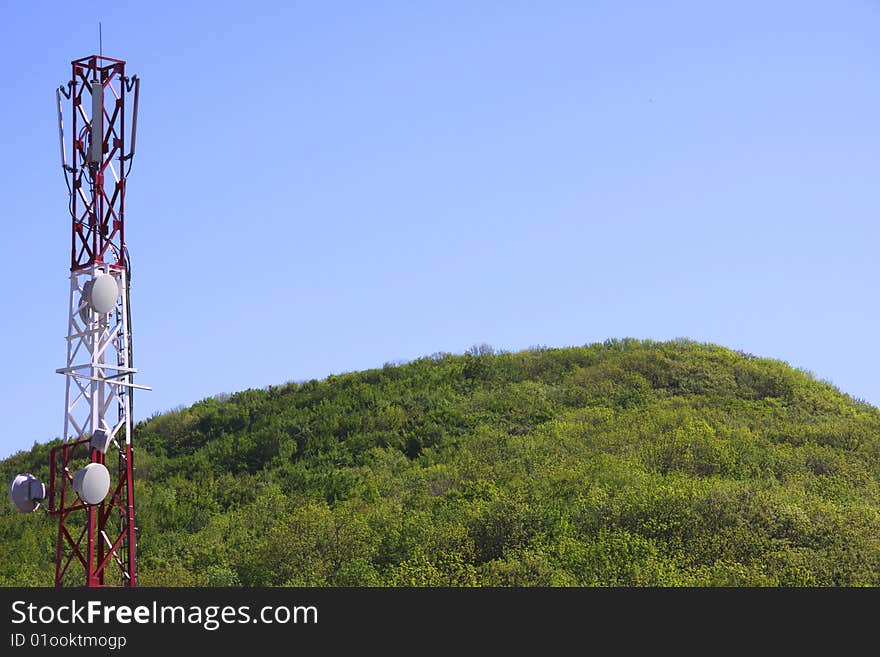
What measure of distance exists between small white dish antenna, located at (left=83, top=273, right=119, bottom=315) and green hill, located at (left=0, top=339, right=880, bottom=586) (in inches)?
378

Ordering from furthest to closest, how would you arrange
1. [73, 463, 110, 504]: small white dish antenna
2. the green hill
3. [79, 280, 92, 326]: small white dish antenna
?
the green hill < [79, 280, 92, 326]: small white dish antenna < [73, 463, 110, 504]: small white dish antenna

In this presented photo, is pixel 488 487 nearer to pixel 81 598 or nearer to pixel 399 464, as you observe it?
pixel 399 464

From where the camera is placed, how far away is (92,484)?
19.4 m

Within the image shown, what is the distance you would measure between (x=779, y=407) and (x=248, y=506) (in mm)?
19623

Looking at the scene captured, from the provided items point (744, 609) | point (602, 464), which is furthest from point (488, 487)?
point (744, 609)

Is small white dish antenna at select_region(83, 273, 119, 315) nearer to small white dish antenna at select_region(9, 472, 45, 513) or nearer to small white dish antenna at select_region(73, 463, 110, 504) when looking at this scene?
small white dish antenna at select_region(73, 463, 110, 504)

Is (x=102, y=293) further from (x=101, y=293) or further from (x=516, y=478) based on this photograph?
(x=516, y=478)

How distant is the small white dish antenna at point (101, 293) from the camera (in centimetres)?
2020

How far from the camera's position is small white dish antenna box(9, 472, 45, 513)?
2011 cm

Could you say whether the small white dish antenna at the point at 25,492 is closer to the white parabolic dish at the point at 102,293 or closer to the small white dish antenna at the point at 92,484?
the small white dish antenna at the point at 92,484

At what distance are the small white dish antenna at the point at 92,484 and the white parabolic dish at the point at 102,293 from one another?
269 centimetres

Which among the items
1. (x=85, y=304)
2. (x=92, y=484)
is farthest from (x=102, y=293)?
(x=92, y=484)

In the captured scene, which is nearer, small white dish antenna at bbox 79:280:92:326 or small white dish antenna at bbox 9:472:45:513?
small white dish antenna at bbox 9:472:45:513

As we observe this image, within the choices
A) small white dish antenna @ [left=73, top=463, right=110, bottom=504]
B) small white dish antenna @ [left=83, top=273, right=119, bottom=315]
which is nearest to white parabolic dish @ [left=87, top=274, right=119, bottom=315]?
small white dish antenna @ [left=83, top=273, right=119, bottom=315]
